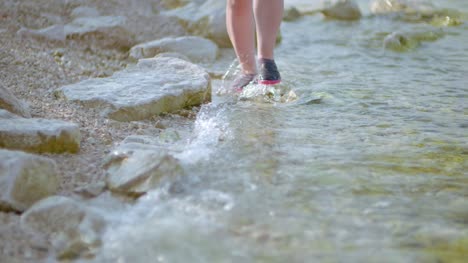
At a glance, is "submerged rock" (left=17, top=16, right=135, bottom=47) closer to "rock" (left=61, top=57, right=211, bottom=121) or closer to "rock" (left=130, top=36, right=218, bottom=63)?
"rock" (left=130, top=36, right=218, bottom=63)

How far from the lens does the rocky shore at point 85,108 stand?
1823 mm

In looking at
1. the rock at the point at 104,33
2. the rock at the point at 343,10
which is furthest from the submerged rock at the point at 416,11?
the rock at the point at 104,33

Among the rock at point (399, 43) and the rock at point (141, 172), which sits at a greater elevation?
the rock at point (141, 172)

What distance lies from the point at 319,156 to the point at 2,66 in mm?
2192

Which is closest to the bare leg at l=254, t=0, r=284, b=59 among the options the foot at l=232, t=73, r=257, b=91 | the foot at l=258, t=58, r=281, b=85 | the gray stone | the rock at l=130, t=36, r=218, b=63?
the foot at l=258, t=58, r=281, b=85

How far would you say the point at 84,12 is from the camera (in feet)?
19.2

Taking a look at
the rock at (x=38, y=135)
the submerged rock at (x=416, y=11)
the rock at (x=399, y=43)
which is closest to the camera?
the rock at (x=38, y=135)

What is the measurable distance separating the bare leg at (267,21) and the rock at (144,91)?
39 cm

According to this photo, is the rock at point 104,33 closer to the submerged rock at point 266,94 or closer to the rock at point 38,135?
the submerged rock at point 266,94

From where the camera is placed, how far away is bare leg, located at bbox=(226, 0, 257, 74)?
11.6 feet

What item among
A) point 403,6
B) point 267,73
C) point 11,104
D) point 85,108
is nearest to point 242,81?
point 267,73

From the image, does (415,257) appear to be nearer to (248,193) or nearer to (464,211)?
(464,211)

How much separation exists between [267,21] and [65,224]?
78.2 inches

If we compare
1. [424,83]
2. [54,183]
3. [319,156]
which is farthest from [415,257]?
[424,83]
